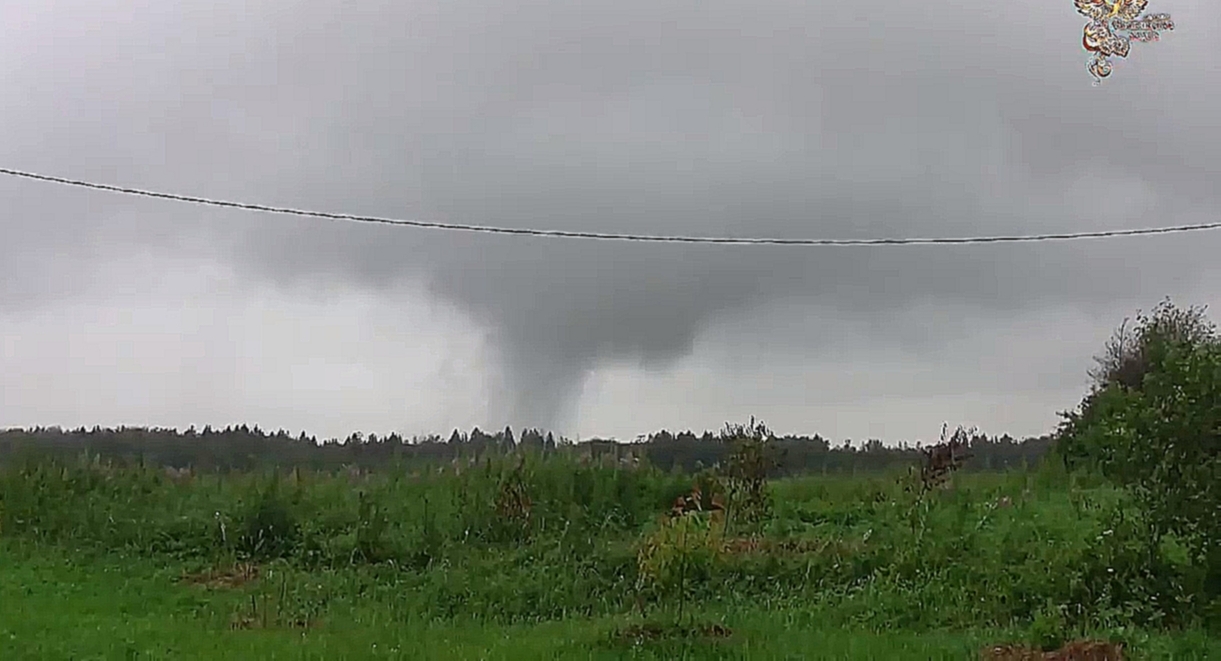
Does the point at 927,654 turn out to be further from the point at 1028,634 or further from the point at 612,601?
the point at 612,601

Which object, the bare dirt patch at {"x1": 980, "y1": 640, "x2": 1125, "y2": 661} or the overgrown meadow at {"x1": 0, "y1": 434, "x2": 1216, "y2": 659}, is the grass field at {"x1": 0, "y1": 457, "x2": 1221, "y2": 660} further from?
the bare dirt patch at {"x1": 980, "y1": 640, "x2": 1125, "y2": 661}

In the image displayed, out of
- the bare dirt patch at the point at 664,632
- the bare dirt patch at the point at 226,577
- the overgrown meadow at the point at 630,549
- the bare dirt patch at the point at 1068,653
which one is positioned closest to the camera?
the bare dirt patch at the point at 1068,653

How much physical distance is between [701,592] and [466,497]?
6856 millimetres

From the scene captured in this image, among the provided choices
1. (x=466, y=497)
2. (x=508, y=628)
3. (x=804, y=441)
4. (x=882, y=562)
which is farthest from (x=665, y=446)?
(x=508, y=628)

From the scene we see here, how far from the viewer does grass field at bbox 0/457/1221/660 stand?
12492 mm

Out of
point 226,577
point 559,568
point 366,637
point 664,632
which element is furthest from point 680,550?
point 226,577

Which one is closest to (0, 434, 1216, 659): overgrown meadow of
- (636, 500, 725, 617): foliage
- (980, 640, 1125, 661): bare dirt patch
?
(636, 500, 725, 617): foliage

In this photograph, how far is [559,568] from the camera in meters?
18.4

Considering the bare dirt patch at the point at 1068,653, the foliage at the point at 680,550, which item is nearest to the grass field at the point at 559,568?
the foliage at the point at 680,550

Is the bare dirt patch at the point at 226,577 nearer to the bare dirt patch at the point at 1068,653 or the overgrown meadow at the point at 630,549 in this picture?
the overgrown meadow at the point at 630,549

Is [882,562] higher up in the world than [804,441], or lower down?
lower down

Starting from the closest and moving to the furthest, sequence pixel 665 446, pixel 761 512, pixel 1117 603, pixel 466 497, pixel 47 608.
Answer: pixel 1117 603 → pixel 47 608 → pixel 761 512 → pixel 466 497 → pixel 665 446

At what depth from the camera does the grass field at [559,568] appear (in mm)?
12492

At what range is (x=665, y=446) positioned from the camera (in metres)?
26.1
